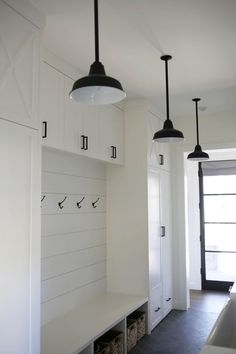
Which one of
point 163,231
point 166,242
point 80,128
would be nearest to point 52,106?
point 80,128

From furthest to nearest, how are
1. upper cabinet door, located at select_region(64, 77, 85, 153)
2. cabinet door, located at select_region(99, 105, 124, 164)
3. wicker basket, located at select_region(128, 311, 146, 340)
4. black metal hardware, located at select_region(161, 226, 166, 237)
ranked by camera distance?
black metal hardware, located at select_region(161, 226, 166, 237) < wicker basket, located at select_region(128, 311, 146, 340) < cabinet door, located at select_region(99, 105, 124, 164) < upper cabinet door, located at select_region(64, 77, 85, 153)

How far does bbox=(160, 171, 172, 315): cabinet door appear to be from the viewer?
4867 mm

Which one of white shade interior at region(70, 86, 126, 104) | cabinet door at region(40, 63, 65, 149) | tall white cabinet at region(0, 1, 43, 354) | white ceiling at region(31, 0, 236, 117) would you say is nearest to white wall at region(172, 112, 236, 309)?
white ceiling at region(31, 0, 236, 117)

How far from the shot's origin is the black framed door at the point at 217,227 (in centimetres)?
648

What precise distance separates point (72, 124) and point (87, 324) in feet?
5.90

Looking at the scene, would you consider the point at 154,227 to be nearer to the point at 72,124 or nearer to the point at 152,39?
the point at 72,124

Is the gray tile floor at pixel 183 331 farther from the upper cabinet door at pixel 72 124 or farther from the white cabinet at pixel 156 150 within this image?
the upper cabinet door at pixel 72 124

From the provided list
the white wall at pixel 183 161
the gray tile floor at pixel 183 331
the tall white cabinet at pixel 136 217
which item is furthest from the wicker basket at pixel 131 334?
the white wall at pixel 183 161

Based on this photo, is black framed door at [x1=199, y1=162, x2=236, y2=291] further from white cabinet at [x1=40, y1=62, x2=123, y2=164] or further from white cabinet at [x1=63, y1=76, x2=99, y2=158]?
white cabinet at [x1=63, y1=76, x2=99, y2=158]

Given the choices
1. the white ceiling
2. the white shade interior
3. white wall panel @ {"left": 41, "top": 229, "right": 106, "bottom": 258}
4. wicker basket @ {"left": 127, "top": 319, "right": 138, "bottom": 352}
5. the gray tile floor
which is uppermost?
the white ceiling

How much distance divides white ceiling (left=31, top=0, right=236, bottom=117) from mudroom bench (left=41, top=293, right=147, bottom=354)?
7.65 feet

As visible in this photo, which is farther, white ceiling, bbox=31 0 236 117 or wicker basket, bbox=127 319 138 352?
wicker basket, bbox=127 319 138 352

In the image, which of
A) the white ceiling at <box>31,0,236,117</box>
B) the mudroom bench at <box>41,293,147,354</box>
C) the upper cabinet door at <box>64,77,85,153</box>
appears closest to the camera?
the white ceiling at <box>31,0,236,117</box>

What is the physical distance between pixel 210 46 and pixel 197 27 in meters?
0.36
